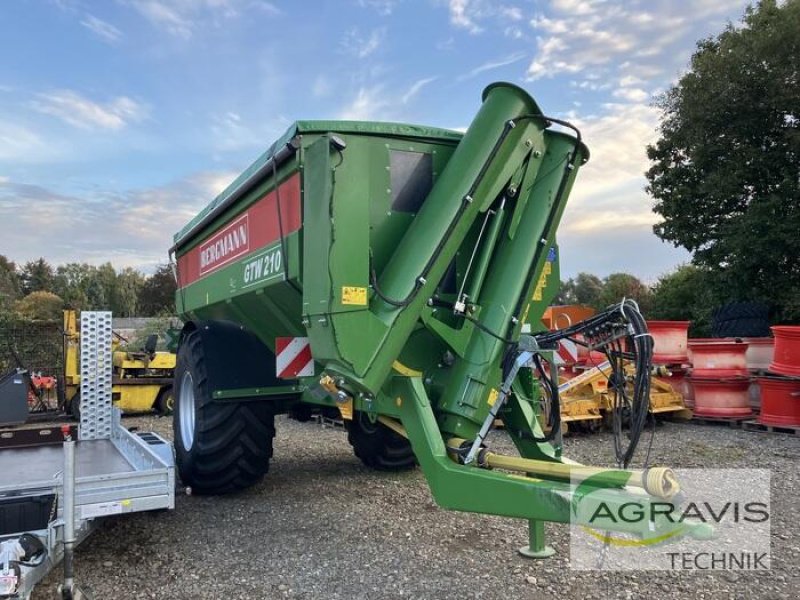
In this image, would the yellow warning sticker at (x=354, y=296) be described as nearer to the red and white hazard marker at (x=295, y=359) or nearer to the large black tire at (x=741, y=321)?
the red and white hazard marker at (x=295, y=359)

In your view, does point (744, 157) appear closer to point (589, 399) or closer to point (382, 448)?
point (589, 399)

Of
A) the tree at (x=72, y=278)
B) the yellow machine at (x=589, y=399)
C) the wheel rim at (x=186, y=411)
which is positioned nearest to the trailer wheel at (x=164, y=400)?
the wheel rim at (x=186, y=411)

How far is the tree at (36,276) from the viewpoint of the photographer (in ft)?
187

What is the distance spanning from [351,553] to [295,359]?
130cm

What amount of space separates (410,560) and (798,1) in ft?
58.6

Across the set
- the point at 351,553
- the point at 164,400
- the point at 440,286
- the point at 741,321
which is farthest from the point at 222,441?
the point at 741,321

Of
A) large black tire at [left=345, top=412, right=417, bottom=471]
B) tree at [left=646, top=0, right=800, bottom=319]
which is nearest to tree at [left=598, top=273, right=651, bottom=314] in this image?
tree at [left=646, top=0, right=800, bottom=319]

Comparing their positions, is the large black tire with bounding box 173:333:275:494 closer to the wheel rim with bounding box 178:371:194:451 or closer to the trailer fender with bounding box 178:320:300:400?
the trailer fender with bounding box 178:320:300:400

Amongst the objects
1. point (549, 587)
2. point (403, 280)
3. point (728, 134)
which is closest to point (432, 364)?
point (403, 280)

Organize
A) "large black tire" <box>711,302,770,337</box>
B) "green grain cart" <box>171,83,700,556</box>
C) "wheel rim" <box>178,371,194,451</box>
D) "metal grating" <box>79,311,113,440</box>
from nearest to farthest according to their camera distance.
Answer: "green grain cart" <box>171,83,700,556</box>
"metal grating" <box>79,311,113,440</box>
"wheel rim" <box>178,371,194,451</box>
"large black tire" <box>711,302,770,337</box>

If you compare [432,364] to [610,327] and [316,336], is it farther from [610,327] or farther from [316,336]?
[610,327]

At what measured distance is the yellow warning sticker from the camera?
3371mm

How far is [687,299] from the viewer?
22.1 m

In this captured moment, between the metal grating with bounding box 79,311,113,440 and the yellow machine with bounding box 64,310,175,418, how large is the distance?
6.53 meters
